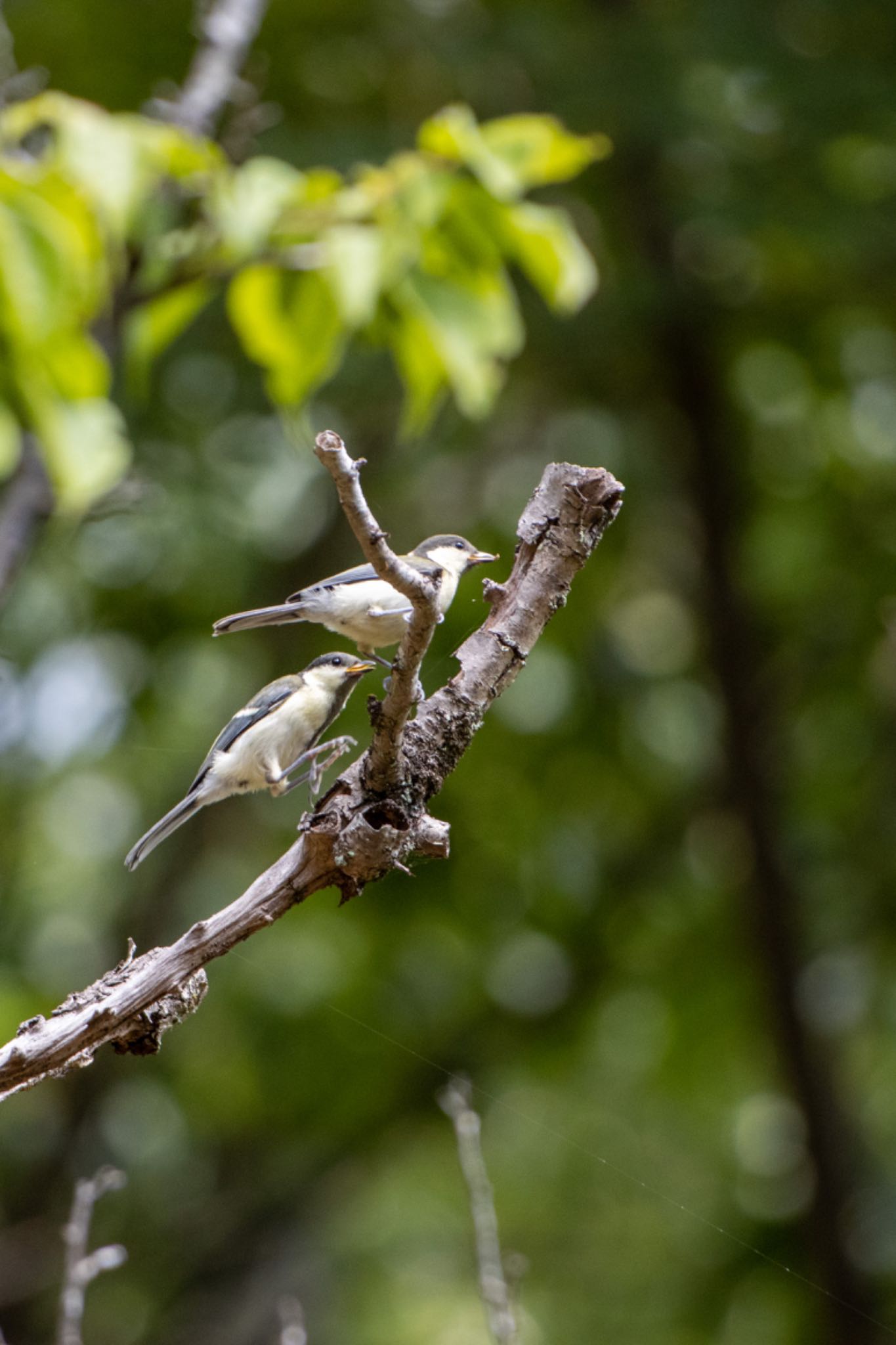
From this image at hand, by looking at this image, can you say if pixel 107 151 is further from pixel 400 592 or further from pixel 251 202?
pixel 400 592

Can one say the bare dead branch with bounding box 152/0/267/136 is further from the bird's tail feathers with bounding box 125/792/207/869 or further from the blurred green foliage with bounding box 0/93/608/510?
the bird's tail feathers with bounding box 125/792/207/869

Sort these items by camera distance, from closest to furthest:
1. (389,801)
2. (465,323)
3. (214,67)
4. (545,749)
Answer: (389,801) → (465,323) → (214,67) → (545,749)

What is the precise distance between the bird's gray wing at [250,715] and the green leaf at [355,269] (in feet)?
3.71

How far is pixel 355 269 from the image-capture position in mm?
2537

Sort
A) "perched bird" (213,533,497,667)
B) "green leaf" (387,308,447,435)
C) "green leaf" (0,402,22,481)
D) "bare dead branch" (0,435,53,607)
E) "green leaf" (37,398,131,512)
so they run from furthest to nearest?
"bare dead branch" (0,435,53,607) < "green leaf" (387,308,447,435) < "green leaf" (0,402,22,481) < "green leaf" (37,398,131,512) < "perched bird" (213,533,497,667)

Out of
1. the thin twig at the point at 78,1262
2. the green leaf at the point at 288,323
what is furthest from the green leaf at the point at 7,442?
the thin twig at the point at 78,1262

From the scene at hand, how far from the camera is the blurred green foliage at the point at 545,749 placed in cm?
539

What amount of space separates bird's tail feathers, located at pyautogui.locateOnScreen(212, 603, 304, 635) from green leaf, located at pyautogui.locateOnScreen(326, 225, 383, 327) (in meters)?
1.10

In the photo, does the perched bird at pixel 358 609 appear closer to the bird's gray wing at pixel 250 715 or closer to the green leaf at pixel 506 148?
the bird's gray wing at pixel 250 715

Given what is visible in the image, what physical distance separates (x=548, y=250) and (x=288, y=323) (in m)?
0.60

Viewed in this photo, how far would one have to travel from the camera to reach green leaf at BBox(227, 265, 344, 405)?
277 cm

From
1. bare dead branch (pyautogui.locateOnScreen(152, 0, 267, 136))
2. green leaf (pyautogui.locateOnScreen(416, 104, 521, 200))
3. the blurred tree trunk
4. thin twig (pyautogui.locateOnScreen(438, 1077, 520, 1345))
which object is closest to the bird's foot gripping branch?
thin twig (pyautogui.locateOnScreen(438, 1077, 520, 1345))

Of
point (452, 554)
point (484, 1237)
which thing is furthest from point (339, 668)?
point (484, 1237)

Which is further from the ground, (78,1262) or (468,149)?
(468,149)
